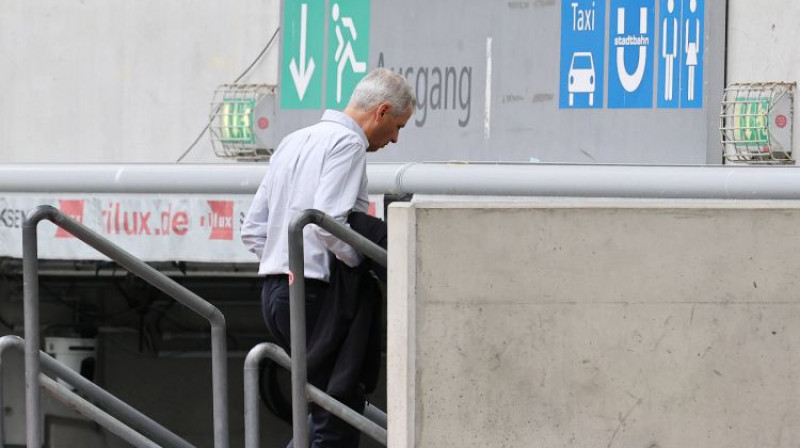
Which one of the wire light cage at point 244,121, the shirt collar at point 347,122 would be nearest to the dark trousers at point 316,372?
the shirt collar at point 347,122

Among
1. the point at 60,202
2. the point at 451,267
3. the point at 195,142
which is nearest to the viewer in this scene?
the point at 451,267

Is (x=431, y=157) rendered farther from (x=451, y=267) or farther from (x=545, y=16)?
(x=451, y=267)

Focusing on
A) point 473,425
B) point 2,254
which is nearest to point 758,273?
point 473,425

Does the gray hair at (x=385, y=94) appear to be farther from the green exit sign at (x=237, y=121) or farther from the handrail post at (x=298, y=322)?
the green exit sign at (x=237, y=121)

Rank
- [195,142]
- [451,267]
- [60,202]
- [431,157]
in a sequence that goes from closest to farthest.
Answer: [451,267], [60,202], [431,157], [195,142]

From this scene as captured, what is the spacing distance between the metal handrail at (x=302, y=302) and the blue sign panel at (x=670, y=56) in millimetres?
3674

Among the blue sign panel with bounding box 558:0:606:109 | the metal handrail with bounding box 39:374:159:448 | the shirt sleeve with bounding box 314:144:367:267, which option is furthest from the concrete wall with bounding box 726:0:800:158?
the metal handrail with bounding box 39:374:159:448

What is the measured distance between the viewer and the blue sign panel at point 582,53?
7637mm

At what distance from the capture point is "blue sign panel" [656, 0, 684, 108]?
7508 millimetres

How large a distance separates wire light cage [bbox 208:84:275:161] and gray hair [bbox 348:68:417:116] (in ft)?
13.1

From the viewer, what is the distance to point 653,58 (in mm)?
7527

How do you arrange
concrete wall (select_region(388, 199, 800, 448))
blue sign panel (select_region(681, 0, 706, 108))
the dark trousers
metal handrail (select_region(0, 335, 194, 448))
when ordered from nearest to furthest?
concrete wall (select_region(388, 199, 800, 448)) < the dark trousers < metal handrail (select_region(0, 335, 194, 448)) < blue sign panel (select_region(681, 0, 706, 108))

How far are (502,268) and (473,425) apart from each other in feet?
1.39

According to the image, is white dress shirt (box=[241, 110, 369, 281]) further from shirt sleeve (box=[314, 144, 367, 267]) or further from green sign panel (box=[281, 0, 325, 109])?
green sign panel (box=[281, 0, 325, 109])
